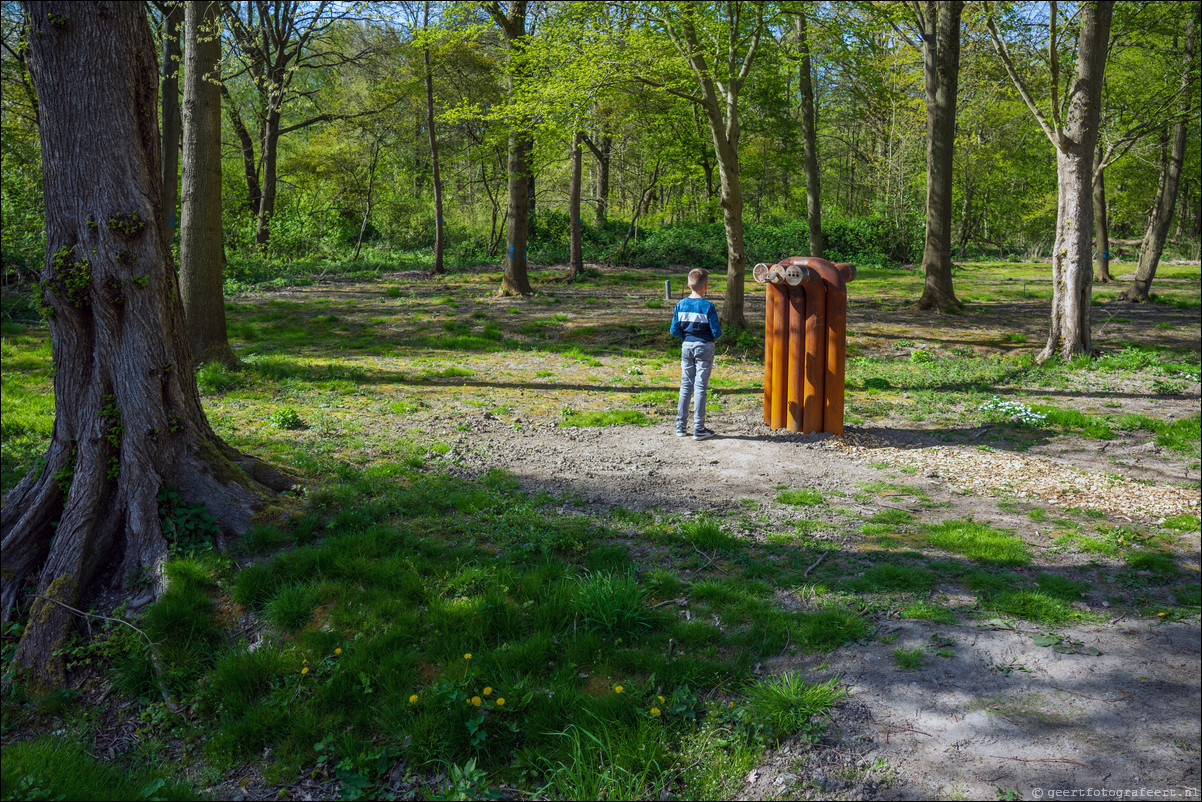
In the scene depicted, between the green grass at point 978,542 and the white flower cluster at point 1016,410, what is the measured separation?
3272 mm

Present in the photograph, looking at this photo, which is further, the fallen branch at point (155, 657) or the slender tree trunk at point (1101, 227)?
the slender tree trunk at point (1101, 227)

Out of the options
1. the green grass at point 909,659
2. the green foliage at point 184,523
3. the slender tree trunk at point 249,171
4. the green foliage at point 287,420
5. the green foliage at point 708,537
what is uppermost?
the slender tree trunk at point 249,171

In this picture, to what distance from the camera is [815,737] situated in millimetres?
3117

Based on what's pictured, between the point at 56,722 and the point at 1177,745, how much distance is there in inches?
193

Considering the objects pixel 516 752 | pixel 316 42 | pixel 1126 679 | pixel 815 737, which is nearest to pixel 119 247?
pixel 516 752

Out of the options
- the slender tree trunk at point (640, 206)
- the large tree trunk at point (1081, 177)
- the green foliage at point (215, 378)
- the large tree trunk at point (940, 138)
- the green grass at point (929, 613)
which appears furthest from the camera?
the slender tree trunk at point (640, 206)

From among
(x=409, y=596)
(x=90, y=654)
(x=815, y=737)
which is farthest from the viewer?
(x=409, y=596)

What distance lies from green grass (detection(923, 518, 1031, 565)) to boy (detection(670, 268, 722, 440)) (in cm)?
275

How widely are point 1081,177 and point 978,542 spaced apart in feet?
27.3

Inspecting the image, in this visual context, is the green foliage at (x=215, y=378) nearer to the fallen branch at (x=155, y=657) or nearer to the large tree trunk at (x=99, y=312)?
the large tree trunk at (x=99, y=312)

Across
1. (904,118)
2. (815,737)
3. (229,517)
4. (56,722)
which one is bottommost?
(56,722)

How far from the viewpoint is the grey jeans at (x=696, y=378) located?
7.45m

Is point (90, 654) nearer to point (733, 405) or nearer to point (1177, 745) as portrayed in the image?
point (1177, 745)

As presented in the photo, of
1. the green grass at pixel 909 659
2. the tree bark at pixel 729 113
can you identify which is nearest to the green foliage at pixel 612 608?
the green grass at pixel 909 659
